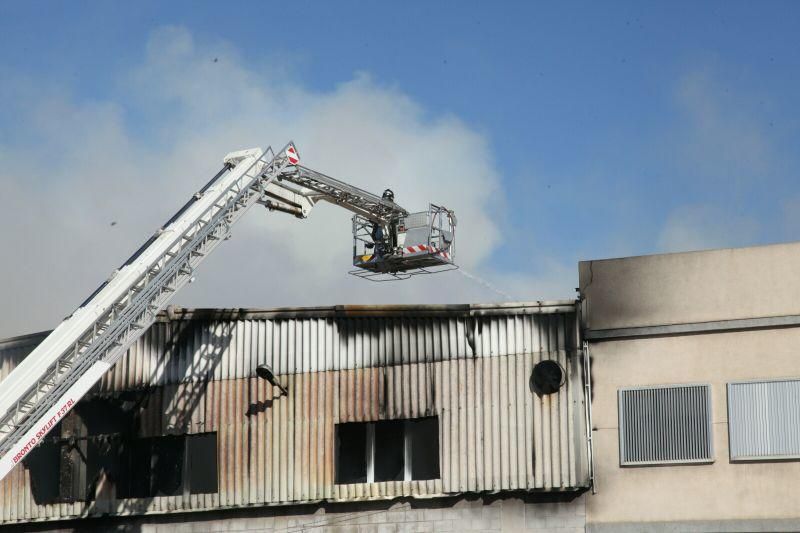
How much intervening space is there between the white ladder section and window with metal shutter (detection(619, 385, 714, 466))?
9.76 meters

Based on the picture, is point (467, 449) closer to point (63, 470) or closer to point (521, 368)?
point (521, 368)

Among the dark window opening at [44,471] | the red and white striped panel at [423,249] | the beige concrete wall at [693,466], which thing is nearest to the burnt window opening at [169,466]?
the dark window opening at [44,471]

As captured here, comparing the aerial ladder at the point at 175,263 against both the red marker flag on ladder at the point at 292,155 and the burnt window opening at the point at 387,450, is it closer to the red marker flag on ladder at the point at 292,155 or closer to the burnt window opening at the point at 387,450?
the red marker flag on ladder at the point at 292,155

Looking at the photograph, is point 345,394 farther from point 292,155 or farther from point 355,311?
point 292,155

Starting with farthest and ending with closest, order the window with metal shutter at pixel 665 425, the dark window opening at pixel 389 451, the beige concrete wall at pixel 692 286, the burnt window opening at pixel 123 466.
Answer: the burnt window opening at pixel 123 466, the dark window opening at pixel 389 451, the window with metal shutter at pixel 665 425, the beige concrete wall at pixel 692 286

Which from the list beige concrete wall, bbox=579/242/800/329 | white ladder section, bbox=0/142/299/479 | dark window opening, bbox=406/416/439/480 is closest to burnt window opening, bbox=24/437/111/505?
white ladder section, bbox=0/142/299/479

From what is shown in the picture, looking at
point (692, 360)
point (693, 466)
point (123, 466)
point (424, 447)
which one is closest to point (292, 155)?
point (424, 447)

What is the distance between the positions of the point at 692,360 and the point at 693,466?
208 centimetres

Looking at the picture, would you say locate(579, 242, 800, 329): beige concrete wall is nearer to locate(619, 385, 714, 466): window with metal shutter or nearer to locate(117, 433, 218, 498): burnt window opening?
locate(619, 385, 714, 466): window with metal shutter

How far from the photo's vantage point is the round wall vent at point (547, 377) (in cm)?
2362

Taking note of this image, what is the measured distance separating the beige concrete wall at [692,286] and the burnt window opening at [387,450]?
14.7 feet

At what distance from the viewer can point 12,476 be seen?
28.1 metres

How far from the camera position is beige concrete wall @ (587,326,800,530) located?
21.7 meters

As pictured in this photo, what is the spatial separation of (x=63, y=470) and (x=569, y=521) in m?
12.4
